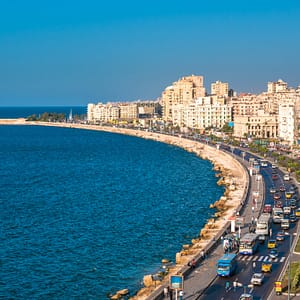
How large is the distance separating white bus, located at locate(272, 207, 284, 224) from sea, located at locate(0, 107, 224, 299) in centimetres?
481

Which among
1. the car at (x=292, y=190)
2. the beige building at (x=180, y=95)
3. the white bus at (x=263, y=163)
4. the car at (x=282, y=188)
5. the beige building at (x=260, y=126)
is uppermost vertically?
the beige building at (x=180, y=95)

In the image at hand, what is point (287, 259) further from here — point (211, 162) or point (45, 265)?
point (211, 162)

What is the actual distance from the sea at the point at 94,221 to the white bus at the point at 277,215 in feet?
15.8

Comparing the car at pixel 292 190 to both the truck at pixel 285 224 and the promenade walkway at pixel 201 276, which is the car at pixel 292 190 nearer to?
the truck at pixel 285 224

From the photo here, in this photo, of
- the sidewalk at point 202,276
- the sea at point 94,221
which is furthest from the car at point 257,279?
the sea at point 94,221

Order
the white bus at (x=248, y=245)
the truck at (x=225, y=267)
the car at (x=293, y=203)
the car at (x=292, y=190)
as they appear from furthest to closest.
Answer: the car at (x=292, y=190) → the car at (x=293, y=203) → the white bus at (x=248, y=245) → the truck at (x=225, y=267)

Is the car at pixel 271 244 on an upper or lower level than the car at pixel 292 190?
lower

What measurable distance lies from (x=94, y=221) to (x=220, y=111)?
3505 inches

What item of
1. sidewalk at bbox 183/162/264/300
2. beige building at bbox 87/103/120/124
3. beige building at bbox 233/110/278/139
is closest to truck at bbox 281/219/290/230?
sidewalk at bbox 183/162/264/300

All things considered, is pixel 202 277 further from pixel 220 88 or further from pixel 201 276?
pixel 220 88

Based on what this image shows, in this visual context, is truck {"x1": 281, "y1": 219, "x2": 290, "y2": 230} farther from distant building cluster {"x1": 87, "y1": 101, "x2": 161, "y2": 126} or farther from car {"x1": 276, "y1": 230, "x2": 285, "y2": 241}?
distant building cluster {"x1": 87, "y1": 101, "x2": 161, "y2": 126}

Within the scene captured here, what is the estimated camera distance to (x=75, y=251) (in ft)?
107

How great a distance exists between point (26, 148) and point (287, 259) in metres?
87.5

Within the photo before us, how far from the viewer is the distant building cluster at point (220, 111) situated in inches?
3869
